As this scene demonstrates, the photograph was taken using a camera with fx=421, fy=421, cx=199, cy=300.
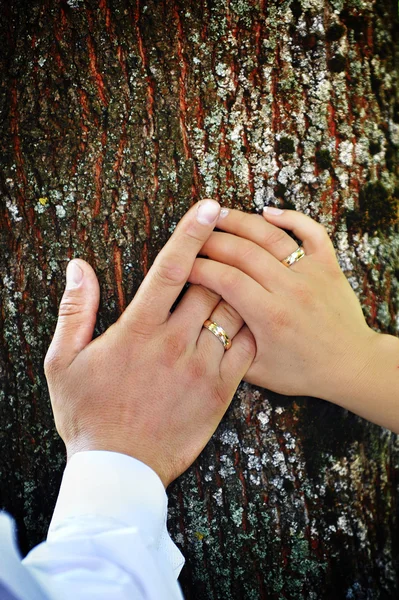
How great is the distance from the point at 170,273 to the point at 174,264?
0.03 meters

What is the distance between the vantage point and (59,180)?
1.44m

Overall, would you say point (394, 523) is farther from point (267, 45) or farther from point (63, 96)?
point (63, 96)

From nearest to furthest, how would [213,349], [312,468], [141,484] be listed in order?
[141,484] < [213,349] < [312,468]

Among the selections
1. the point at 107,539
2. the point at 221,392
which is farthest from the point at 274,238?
the point at 107,539

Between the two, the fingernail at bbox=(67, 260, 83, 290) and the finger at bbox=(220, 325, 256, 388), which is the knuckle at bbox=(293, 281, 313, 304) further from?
the fingernail at bbox=(67, 260, 83, 290)

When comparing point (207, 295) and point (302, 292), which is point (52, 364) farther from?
point (302, 292)

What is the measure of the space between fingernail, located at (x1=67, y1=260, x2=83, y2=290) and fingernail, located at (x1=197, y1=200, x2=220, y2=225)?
1.48 feet

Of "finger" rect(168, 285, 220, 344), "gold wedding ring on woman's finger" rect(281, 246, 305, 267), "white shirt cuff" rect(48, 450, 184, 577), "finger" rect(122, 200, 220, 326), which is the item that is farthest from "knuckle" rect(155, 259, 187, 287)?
"white shirt cuff" rect(48, 450, 184, 577)

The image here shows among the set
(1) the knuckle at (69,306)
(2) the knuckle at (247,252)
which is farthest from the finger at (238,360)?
(1) the knuckle at (69,306)

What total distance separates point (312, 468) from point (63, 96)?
155 centimetres

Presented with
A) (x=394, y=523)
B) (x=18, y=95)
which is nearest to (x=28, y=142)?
(x=18, y=95)

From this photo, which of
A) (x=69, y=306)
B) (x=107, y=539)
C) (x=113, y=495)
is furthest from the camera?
(x=69, y=306)

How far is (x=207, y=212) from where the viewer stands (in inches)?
51.6

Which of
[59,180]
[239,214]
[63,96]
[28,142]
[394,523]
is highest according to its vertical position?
[63,96]
